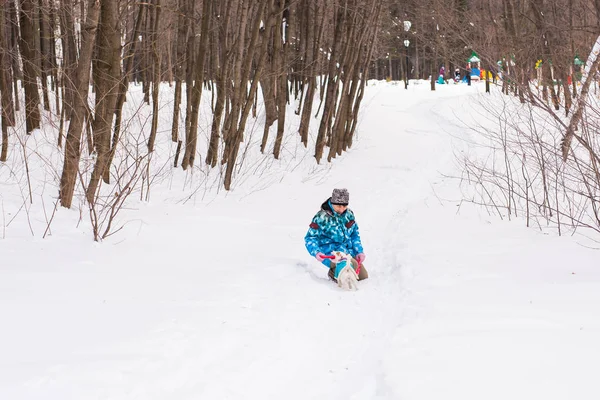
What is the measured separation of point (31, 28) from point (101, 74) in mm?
6848

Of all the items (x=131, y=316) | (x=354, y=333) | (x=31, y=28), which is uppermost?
(x=31, y=28)

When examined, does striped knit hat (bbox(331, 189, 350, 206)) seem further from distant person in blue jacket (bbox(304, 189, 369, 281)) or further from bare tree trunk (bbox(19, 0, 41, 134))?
bare tree trunk (bbox(19, 0, 41, 134))

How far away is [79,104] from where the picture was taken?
23.3 ft

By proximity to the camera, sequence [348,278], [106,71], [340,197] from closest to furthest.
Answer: [348,278] → [340,197] → [106,71]

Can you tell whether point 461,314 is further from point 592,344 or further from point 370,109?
point 370,109

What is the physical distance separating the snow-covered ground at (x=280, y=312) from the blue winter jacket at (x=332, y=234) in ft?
1.10

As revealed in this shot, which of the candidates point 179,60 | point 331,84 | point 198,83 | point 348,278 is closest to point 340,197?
point 348,278

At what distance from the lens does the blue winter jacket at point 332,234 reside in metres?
6.49

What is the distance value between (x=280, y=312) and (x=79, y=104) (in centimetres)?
407

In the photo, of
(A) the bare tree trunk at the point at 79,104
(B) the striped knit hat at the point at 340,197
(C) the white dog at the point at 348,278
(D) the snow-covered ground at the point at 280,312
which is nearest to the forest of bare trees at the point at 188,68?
(A) the bare tree trunk at the point at 79,104

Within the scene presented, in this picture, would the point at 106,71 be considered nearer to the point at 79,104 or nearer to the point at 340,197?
the point at 79,104

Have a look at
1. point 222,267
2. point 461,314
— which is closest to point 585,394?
point 461,314

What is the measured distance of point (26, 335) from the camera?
367 cm

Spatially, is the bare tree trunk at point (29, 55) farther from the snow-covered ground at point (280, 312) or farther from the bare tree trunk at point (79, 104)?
the bare tree trunk at point (79, 104)
